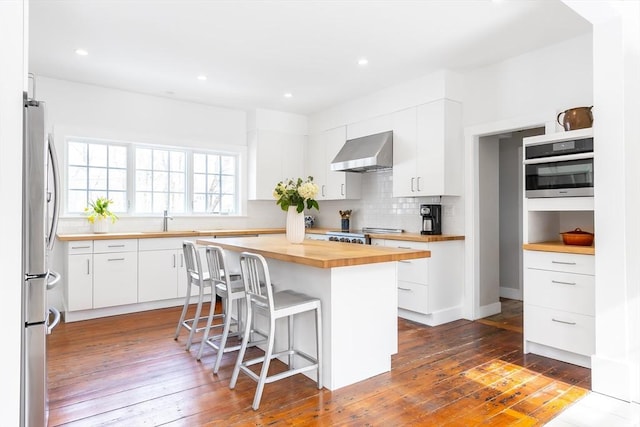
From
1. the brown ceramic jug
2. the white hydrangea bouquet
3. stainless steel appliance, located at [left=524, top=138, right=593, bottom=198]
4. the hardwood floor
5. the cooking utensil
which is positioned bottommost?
the hardwood floor

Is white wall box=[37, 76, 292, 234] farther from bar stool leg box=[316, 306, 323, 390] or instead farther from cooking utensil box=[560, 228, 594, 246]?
cooking utensil box=[560, 228, 594, 246]

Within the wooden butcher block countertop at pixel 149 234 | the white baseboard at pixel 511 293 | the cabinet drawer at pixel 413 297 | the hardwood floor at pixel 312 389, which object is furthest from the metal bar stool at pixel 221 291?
the white baseboard at pixel 511 293

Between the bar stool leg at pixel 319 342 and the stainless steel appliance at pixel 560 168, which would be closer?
the bar stool leg at pixel 319 342

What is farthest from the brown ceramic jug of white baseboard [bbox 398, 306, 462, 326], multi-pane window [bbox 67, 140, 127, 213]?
multi-pane window [bbox 67, 140, 127, 213]

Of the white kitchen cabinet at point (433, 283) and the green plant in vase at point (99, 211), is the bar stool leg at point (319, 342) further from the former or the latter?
the green plant in vase at point (99, 211)

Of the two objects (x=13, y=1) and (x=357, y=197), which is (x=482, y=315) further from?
(x=13, y=1)

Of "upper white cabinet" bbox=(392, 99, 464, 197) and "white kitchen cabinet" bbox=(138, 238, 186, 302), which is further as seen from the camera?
"white kitchen cabinet" bbox=(138, 238, 186, 302)

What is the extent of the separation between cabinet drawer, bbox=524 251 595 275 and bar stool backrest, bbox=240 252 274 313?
2127mm

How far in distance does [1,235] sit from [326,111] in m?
4.96

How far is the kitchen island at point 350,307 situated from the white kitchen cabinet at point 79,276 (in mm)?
2408

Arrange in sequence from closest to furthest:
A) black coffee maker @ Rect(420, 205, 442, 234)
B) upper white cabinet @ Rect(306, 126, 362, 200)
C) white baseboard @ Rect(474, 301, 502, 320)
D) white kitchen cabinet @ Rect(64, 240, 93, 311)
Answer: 1. white kitchen cabinet @ Rect(64, 240, 93, 311)
2. white baseboard @ Rect(474, 301, 502, 320)
3. black coffee maker @ Rect(420, 205, 442, 234)
4. upper white cabinet @ Rect(306, 126, 362, 200)

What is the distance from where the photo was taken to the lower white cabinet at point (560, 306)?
9.29 ft

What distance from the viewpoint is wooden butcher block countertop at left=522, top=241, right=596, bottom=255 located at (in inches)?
110

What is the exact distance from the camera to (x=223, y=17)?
10.2ft
